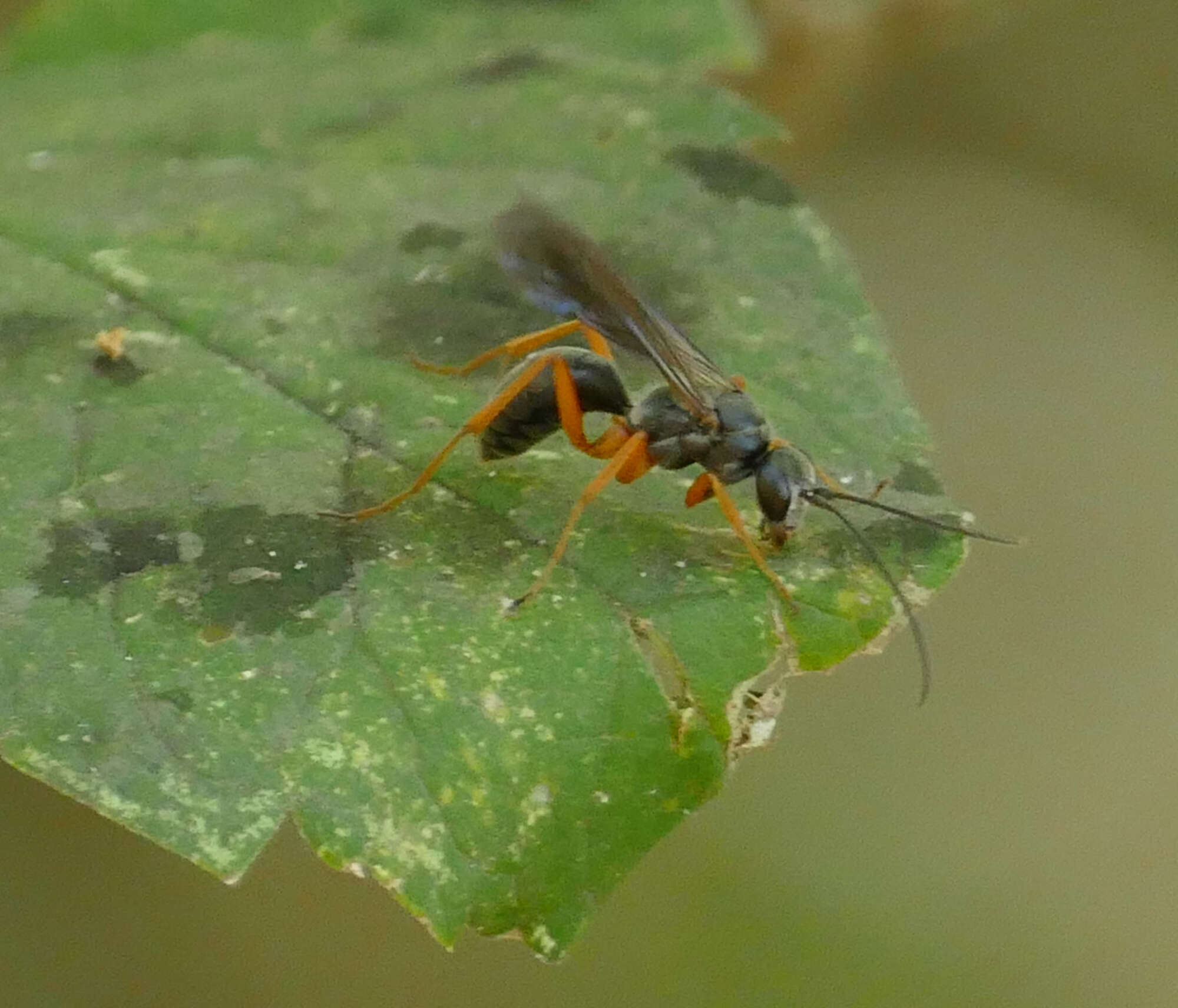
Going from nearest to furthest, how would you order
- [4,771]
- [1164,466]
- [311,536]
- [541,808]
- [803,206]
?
1. [541,808]
2. [311,536]
3. [803,206]
4. [4,771]
5. [1164,466]

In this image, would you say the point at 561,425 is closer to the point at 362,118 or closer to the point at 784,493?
the point at 784,493

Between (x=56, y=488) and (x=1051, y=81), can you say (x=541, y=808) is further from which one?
(x=1051, y=81)

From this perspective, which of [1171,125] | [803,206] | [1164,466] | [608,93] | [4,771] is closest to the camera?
[803,206]

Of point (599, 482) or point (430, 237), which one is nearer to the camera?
point (599, 482)

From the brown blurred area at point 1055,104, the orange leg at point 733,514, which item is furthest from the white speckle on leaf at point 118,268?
the brown blurred area at point 1055,104

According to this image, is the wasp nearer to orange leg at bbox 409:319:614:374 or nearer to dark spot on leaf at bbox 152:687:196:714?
orange leg at bbox 409:319:614:374

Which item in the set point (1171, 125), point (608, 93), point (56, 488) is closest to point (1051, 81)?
point (1171, 125)

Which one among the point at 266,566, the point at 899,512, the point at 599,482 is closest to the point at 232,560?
the point at 266,566

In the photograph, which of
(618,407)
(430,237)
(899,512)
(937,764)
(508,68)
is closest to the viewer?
(899,512)
